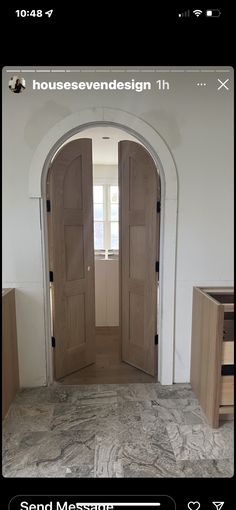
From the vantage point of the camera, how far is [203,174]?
175cm

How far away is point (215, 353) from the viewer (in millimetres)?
1455

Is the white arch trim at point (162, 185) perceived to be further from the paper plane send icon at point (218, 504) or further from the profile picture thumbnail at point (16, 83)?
the paper plane send icon at point (218, 504)

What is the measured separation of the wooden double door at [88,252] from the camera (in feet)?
6.25

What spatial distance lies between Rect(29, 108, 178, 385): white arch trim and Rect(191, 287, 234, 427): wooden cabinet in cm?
23

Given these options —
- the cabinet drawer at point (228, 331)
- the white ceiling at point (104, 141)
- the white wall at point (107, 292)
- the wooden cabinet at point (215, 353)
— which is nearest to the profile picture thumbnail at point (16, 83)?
the white ceiling at point (104, 141)

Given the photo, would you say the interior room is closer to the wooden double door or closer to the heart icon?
the wooden double door

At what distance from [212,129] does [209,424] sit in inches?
68.1

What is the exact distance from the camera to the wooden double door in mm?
1905

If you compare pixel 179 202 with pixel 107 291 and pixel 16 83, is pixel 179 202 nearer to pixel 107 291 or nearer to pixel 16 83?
pixel 16 83

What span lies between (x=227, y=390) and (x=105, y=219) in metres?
2.54
